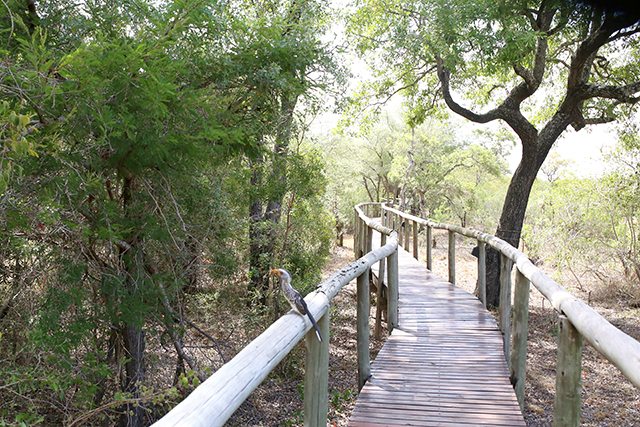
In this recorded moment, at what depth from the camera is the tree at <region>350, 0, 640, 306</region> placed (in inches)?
344

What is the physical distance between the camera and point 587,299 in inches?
528

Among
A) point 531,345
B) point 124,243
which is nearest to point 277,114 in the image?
point 124,243

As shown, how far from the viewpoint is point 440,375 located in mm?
4438

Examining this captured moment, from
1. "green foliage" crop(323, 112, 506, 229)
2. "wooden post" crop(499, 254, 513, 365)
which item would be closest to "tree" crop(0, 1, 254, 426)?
"wooden post" crop(499, 254, 513, 365)

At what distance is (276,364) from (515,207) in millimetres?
10224

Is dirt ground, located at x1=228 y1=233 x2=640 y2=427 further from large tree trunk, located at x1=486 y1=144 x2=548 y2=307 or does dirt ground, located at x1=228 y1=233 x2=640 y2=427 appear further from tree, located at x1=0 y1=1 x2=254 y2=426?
tree, located at x1=0 y1=1 x2=254 y2=426

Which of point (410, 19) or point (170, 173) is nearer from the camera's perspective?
point (170, 173)

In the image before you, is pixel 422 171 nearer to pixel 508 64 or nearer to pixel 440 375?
pixel 508 64

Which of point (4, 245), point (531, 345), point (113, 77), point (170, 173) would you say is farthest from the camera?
point (531, 345)

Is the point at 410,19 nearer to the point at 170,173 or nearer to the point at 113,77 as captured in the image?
the point at 170,173

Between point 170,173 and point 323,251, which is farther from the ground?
point 170,173

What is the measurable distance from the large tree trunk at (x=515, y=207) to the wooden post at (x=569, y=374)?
8.84 meters

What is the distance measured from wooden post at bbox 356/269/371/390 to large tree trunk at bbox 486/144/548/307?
294 inches

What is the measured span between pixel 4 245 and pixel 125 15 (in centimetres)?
229
